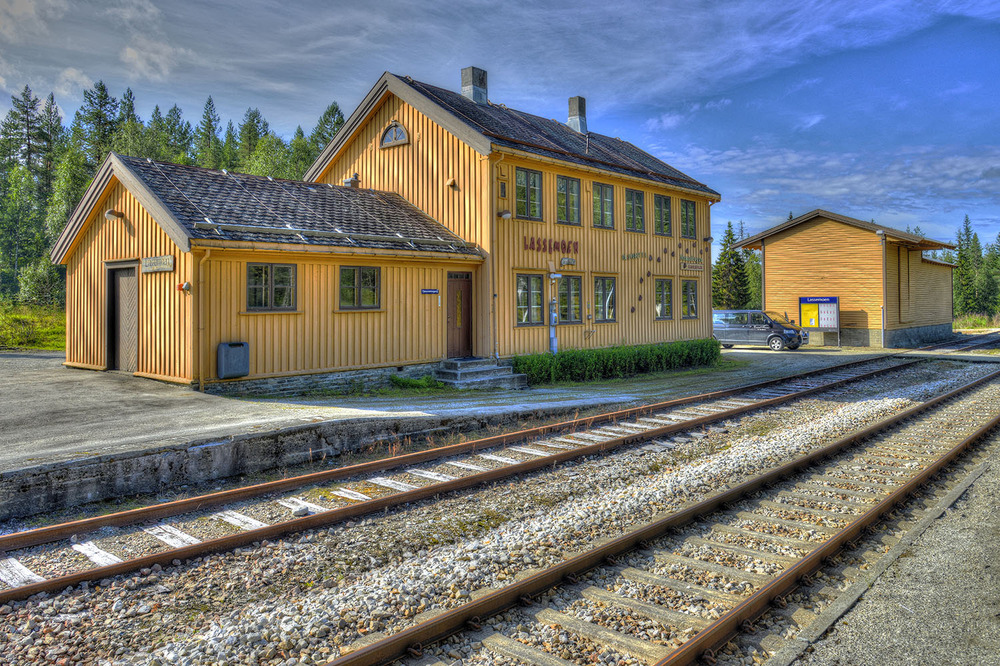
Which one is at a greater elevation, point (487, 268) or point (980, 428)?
point (487, 268)

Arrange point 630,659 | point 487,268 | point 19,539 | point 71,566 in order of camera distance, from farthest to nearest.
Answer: point 487,268
point 19,539
point 71,566
point 630,659

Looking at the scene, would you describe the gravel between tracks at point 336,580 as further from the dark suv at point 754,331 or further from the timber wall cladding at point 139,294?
the dark suv at point 754,331

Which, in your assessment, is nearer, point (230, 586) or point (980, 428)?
point (230, 586)

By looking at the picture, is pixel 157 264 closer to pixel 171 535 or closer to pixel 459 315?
pixel 459 315

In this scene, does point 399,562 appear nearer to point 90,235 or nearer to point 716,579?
point 716,579

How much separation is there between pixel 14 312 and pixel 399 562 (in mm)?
29006

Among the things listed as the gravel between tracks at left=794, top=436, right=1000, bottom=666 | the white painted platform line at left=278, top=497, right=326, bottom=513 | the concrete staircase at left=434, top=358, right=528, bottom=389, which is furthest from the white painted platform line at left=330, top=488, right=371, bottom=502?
the concrete staircase at left=434, top=358, right=528, bottom=389

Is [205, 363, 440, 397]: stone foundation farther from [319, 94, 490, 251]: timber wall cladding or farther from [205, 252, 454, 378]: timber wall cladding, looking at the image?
[319, 94, 490, 251]: timber wall cladding

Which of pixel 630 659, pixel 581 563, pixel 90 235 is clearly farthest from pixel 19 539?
pixel 90 235

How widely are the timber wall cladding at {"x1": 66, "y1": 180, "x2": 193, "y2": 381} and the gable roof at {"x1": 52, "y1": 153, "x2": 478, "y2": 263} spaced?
1.42 ft

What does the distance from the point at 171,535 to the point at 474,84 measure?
1850cm

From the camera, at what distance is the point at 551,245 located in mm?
18641

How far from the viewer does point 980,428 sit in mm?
10438

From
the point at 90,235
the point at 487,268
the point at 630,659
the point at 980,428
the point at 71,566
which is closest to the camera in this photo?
the point at 630,659
